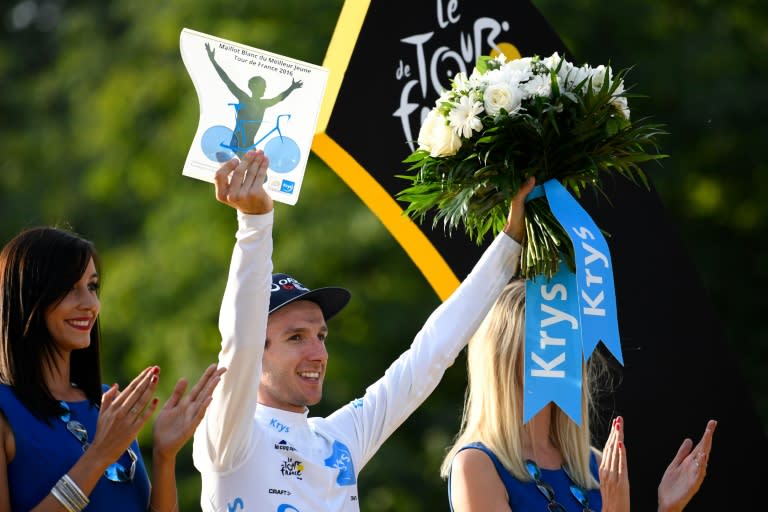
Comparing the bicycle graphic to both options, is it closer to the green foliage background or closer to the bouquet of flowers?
the bouquet of flowers

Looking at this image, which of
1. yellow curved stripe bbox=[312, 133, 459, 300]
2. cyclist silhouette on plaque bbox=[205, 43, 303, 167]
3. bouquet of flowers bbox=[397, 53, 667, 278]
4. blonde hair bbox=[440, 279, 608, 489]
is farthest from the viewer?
yellow curved stripe bbox=[312, 133, 459, 300]

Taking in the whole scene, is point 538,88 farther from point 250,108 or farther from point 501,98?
point 250,108

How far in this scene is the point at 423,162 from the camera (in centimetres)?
450

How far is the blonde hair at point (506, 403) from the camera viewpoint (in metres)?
4.23

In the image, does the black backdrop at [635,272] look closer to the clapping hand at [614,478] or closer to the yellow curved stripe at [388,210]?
the yellow curved stripe at [388,210]

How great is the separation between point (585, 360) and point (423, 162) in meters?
0.85

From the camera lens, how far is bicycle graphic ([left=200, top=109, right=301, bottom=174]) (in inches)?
155

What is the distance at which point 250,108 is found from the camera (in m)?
4.08

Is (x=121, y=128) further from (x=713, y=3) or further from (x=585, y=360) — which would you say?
(x=585, y=360)

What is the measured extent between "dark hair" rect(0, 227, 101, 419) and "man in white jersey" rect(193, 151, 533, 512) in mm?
461

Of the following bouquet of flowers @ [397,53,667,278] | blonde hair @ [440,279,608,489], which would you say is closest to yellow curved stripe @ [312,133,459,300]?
bouquet of flowers @ [397,53,667,278]

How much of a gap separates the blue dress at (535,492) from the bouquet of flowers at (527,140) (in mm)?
654

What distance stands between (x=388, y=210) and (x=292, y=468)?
1.43 metres

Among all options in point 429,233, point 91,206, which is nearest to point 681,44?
point 91,206
